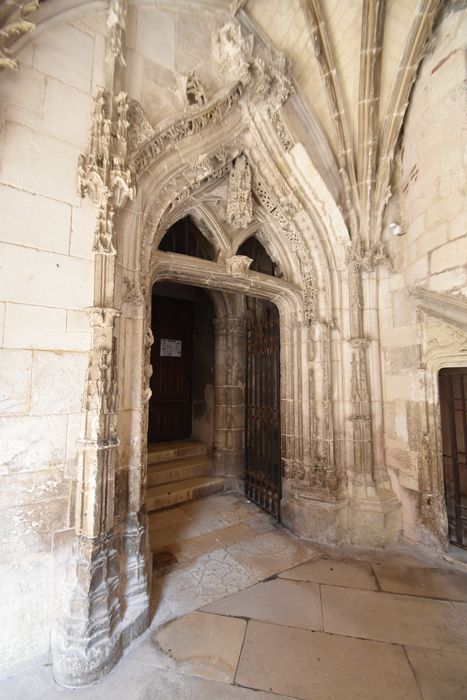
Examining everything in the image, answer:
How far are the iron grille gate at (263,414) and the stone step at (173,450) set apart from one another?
42.3 inches

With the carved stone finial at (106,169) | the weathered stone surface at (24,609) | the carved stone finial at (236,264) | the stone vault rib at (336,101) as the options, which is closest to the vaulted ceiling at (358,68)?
the stone vault rib at (336,101)

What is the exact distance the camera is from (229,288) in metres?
3.29

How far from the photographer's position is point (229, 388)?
4.91m

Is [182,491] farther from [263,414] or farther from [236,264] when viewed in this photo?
[236,264]

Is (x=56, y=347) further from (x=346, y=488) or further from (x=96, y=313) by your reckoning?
(x=346, y=488)

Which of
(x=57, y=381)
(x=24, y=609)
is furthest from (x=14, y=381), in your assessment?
(x=24, y=609)

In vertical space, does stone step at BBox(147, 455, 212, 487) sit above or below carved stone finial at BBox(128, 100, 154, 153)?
below

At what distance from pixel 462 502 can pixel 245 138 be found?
401 centimetres

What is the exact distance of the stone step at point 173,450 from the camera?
4.68 metres

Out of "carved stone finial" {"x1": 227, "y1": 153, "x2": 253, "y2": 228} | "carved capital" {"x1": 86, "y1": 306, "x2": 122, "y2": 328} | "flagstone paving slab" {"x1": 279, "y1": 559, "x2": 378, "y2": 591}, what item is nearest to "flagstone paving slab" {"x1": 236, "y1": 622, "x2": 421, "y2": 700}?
"flagstone paving slab" {"x1": 279, "y1": 559, "x2": 378, "y2": 591}

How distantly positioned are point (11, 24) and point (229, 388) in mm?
4188

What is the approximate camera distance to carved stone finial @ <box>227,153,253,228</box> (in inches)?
121

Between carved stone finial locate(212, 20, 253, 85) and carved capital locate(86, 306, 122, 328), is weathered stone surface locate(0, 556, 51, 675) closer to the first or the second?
carved capital locate(86, 306, 122, 328)

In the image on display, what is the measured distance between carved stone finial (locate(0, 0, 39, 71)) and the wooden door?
4.15 meters
